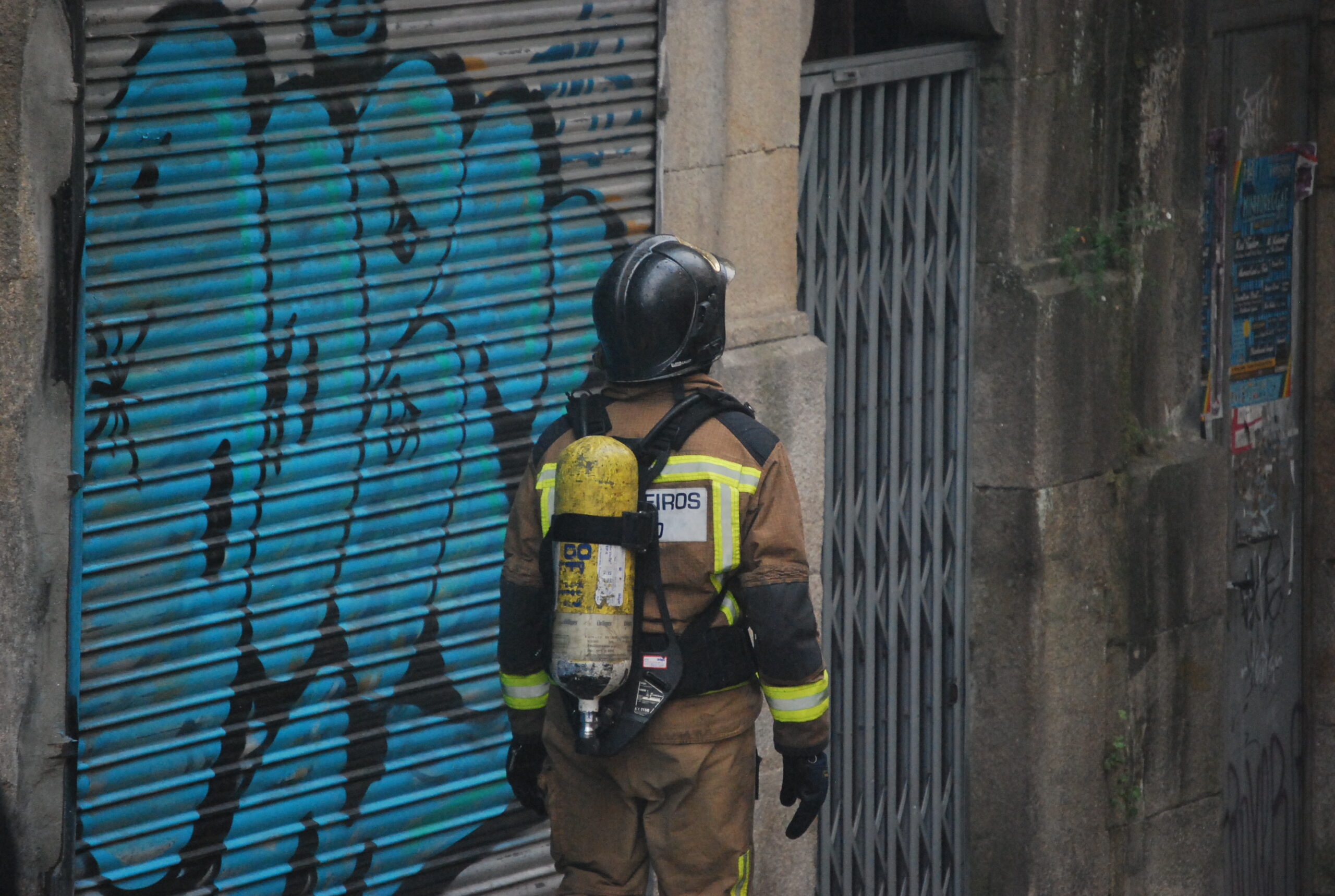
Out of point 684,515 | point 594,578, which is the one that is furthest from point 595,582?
point 684,515

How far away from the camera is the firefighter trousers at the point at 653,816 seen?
4227 mm

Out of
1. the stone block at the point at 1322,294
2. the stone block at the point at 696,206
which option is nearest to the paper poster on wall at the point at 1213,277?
the stone block at the point at 1322,294

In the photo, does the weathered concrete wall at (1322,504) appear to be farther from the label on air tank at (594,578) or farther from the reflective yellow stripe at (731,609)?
the label on air tank at (594,578)

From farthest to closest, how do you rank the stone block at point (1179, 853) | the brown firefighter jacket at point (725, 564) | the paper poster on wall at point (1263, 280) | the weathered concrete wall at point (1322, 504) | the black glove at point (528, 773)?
1. the weathered concrete wall at point (1322, 504)
2. the paper poster on wall at point (1263, 280)
3. the stone block at point (1179, 853)
4. the black glove at point (528, 773)
5. the brown firefighter jacket at point (725, 564)

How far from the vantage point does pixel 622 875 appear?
431 cm

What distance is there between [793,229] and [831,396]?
2.05 feet

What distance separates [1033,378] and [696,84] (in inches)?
68.6

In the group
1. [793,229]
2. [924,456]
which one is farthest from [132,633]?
[924,456]

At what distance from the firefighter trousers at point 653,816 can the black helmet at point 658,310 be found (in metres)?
0.91

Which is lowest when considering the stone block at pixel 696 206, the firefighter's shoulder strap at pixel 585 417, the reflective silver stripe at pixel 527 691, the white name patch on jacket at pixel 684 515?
the reflective silver stripe at pixel 527 691

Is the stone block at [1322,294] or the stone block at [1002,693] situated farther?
the stone block at [1322,294]

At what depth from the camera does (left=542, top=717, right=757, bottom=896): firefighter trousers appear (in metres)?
4.23

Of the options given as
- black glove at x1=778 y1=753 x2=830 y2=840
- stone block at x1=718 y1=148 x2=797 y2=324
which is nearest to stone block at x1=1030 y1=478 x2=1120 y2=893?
stone block at x1=718 y1=148 x2=797 y2=324

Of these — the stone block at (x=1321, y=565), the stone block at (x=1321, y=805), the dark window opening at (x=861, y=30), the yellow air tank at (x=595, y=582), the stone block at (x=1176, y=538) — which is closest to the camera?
the yellow air tank at (x=595, y=582)
